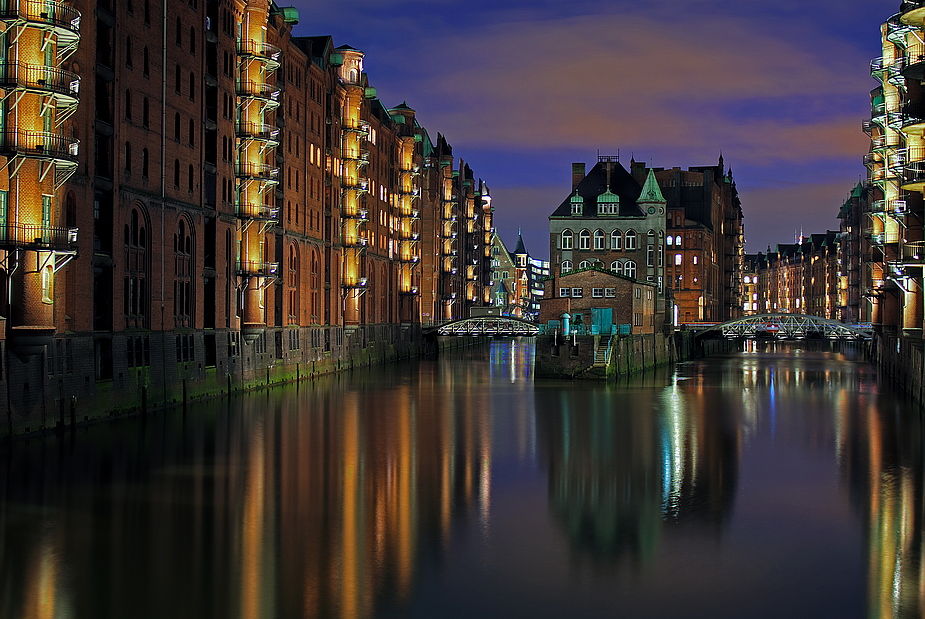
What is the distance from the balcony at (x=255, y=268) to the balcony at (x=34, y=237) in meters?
21.3

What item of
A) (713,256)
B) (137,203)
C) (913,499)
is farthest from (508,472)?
(713,256)

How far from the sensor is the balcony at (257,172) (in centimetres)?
5894

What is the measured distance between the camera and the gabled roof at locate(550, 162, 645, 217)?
106 meters

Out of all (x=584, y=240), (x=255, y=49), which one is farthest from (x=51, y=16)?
(x=584, y=240)

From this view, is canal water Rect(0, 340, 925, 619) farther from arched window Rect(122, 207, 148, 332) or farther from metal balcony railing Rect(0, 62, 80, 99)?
metal balcony railing Rect(0, 62, 80, 99)

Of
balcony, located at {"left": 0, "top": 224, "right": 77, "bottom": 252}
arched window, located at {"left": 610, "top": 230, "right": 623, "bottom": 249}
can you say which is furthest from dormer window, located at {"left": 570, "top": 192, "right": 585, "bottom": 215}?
balcony, located at {"left": 0, "top": 224, "right": 77, "bottom": 252}

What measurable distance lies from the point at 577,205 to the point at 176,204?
199 ft

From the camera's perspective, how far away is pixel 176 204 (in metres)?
50.5

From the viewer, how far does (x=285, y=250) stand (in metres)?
65.8

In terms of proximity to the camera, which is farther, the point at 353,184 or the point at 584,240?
the point at 584,240

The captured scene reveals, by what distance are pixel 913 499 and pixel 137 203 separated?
32815 mm

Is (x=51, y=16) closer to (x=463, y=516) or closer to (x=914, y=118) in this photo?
(x=463, y=516)

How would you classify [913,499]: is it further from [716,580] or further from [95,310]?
[95,310]

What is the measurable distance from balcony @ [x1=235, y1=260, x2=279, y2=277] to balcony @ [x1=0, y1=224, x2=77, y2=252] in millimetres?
21257
